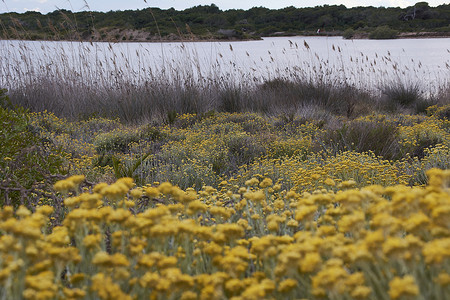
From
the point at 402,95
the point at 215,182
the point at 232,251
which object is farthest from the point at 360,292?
the point at 402,95

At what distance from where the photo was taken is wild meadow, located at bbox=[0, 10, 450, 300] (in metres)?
1.02

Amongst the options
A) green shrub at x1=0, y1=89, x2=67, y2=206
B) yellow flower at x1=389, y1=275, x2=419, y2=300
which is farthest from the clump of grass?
yellow flower at x1=389, y1=275, x2=419, y2=300

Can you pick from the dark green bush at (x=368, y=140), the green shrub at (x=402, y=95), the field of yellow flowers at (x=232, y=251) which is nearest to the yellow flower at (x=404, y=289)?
the field of yellow flowers at (x=232, y=251)

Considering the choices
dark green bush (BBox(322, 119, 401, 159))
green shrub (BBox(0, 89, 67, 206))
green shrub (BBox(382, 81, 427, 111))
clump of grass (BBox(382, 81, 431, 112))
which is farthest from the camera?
green shrub (BBox(382, 81, 427, 111))

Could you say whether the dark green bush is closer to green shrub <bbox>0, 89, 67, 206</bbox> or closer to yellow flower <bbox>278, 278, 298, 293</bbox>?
green shrub <bbox>0, 89, 67, 206</bbox>

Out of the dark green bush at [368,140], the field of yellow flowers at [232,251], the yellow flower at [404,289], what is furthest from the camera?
the dark green bush at [368,140]

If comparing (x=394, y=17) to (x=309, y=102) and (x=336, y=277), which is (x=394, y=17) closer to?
(x=309, y=102)

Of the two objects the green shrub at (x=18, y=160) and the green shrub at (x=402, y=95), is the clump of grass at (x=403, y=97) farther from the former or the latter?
the green shrub at (x=18, y=160)

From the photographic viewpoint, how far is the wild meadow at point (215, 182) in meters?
1.02

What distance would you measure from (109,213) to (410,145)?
489 cm

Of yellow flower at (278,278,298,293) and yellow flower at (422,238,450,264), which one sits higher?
yellow flower at (422,238,450,264)

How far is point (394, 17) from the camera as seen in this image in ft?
101

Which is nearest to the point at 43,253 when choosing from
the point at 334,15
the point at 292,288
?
the point at 292,288

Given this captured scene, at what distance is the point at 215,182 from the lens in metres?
4.51
